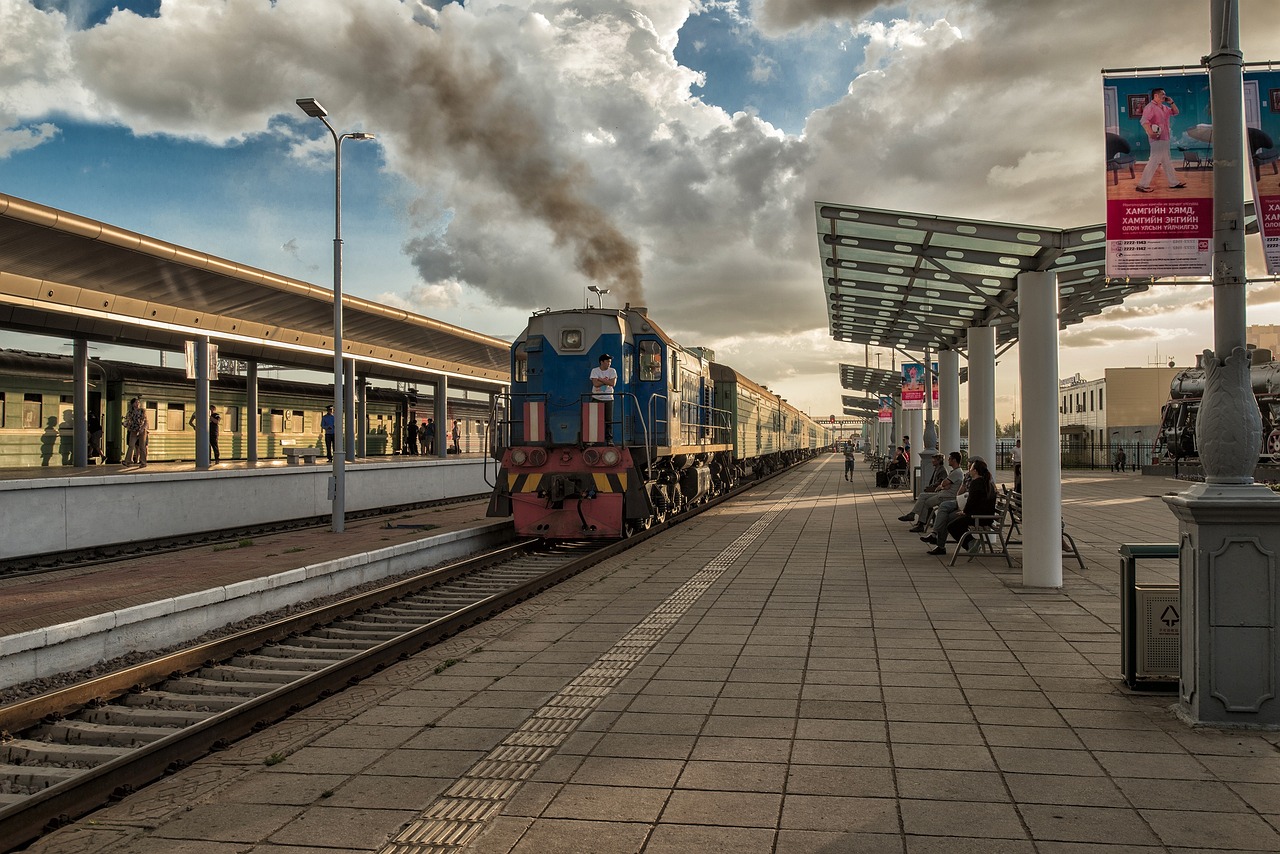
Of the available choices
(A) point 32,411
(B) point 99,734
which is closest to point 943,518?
(B) point 99,734

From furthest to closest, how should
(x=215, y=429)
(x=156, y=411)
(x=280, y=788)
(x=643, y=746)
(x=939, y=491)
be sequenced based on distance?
(x=215, y=429)
(x=156, y=411)
(x=939, y=491)
(x=643, y=746)
(x=280, y=788)

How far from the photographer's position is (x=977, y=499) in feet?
37.9

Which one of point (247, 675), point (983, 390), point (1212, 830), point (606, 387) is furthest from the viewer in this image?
point (606, 387)

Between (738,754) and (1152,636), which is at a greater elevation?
(1152,636)

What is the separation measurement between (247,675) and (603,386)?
8024mm

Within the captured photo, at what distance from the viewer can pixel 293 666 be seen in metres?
6.74

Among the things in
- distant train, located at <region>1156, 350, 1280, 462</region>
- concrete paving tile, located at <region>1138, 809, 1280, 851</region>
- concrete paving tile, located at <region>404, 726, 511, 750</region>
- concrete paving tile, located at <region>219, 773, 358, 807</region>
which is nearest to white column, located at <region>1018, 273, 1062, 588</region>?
concrete paving tile, located at <region>1138, 809, 1280, 851</region>

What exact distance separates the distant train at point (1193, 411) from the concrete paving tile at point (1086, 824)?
28.0 metres

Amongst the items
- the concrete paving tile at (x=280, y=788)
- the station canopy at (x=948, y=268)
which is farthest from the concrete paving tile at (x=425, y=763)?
the station canopy at (x=948, y=268)

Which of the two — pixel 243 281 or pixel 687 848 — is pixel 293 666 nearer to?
pixel 687 848

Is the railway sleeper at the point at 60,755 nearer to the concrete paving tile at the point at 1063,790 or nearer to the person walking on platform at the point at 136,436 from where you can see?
the concrete paving tile at the point at 1063,790

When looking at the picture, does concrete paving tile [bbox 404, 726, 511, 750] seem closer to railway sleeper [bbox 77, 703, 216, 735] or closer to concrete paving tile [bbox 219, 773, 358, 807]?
concrete paving tile [bbox 219, 773, 358, 807]

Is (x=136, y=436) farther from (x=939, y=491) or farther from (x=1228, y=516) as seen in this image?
(x=1228, y=516)

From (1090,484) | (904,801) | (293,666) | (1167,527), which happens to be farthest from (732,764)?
(1090,484)
